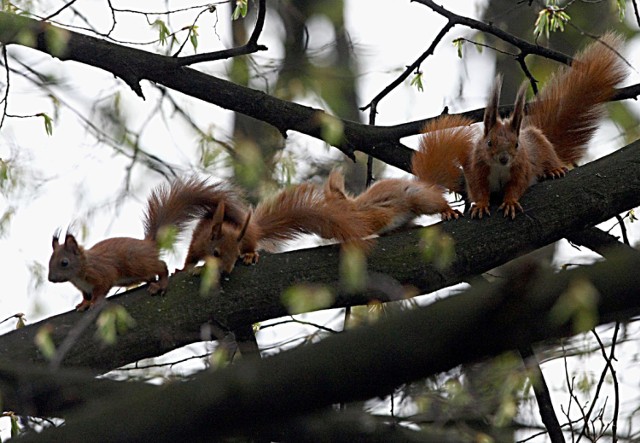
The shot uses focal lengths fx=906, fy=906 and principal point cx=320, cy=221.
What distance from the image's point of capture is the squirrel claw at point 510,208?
2824 mm

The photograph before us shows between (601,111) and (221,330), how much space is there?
1890 mm

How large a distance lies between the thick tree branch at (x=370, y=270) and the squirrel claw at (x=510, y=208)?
0.02 meters

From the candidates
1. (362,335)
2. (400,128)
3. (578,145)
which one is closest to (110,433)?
(362,335)

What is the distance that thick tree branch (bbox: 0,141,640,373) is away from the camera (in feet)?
8.18

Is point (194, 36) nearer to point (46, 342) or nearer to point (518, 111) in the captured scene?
point (518, 111)

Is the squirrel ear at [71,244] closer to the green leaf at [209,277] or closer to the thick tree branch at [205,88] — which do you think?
the thick tree branch at [205,88]

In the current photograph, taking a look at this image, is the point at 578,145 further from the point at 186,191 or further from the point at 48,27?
the point at 48,27

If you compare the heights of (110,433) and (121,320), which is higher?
(121,320)

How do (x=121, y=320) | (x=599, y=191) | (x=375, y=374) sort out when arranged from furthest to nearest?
(x=599, y=191), (x=121, y=320), (x=375, y=374)

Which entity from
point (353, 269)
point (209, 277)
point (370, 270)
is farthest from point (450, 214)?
point (209, 277)

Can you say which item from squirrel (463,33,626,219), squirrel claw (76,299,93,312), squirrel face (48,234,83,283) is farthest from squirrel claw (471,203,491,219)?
squirrel face (48,234,83,283)

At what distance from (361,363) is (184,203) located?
2.51 meters

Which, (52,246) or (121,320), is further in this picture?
(52,246)

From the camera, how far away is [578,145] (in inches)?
142
